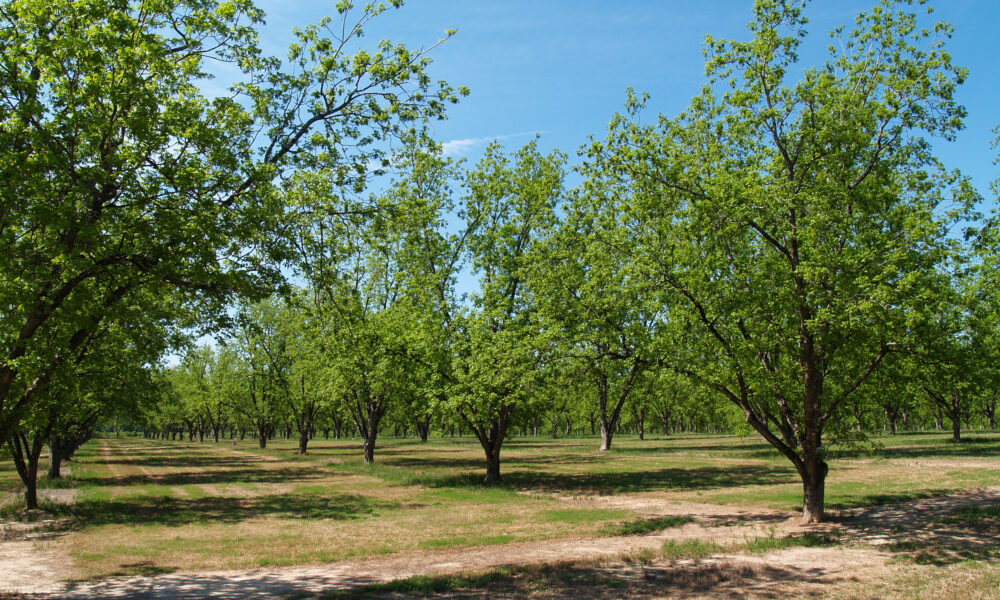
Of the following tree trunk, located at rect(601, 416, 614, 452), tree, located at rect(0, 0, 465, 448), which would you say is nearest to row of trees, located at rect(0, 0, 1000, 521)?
tree, located at rect(0, 0, 465, 448)

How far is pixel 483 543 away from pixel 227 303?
7.69 meters

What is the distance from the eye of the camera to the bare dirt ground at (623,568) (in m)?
8.85

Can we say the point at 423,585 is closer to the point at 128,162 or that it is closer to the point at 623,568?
the point at 623,568

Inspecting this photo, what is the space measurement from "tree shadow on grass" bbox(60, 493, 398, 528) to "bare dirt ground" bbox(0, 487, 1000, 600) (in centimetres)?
371

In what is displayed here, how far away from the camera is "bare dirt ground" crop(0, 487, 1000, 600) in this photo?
8.85m

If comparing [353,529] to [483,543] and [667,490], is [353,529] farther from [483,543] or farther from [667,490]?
[667,490]

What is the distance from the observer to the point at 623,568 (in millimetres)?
10188

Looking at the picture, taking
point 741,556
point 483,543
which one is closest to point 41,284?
point 483,543

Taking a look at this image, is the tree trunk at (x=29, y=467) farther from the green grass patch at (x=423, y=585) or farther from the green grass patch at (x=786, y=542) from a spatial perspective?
the green grass patch at (x=786, y=542)

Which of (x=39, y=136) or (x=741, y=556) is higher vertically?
(x=39, y=136)

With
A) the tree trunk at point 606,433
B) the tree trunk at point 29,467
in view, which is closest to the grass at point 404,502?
the tree trunk at point 29,467

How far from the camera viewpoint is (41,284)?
751 centimetres

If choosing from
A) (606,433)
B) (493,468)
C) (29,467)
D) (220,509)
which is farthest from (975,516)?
(606,433)

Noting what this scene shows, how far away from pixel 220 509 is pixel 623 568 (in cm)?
1503
